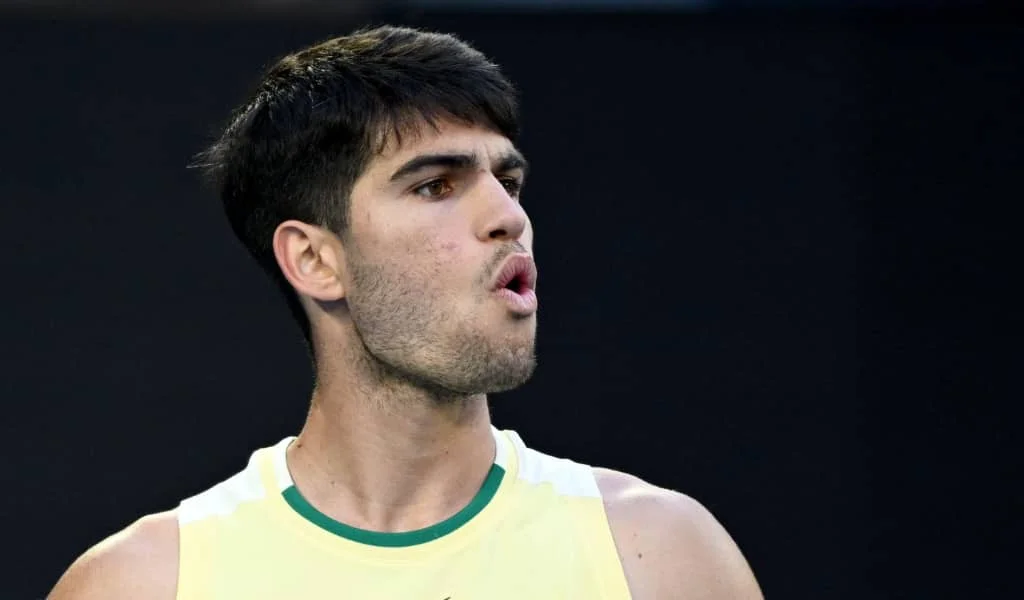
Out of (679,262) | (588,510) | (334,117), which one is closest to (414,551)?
(588,510)

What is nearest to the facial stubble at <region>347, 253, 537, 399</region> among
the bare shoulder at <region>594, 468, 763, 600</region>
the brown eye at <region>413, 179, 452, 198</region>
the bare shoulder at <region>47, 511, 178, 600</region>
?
the brown eye at <region>413, 179, 452, 198</region>

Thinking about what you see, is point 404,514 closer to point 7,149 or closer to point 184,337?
point 184,337

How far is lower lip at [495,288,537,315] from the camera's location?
2154 mm

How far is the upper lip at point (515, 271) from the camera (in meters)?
2.15

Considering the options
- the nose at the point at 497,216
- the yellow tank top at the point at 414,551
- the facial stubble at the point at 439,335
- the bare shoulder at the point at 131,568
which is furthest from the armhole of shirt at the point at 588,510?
the bare shoulder at the point at 131,568

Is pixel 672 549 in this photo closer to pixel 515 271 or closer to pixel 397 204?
pixel 515 271

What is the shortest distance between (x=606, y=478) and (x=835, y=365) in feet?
4.18

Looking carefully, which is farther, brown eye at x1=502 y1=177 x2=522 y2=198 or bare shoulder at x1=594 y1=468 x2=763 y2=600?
brown eye at x1=502 y1=177 x2=522 y2=198

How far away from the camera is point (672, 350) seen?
3453 millimetres

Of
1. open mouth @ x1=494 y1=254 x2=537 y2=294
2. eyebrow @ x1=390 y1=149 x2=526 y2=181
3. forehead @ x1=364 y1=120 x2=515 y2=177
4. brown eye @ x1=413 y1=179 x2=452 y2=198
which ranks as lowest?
open mouth @ x1=494 y1=254 x2=537 y2=294

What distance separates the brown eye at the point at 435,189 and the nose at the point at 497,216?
5 centimetres

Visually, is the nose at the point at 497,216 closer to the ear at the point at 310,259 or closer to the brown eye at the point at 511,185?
the brown eye at the point at 511,185

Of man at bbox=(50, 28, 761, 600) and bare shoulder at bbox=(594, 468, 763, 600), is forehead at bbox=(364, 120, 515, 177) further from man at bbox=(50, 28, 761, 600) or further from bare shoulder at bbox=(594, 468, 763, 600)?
bare shoulder at bbox=(594, 468, 763, 600)

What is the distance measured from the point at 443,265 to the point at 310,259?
0.24 meters
